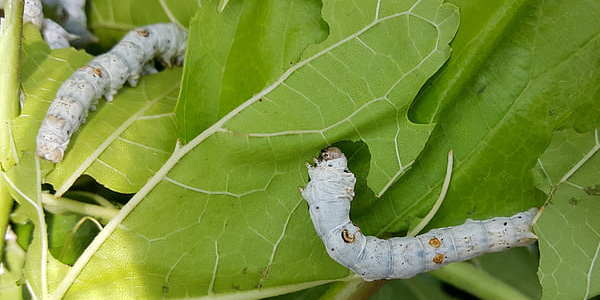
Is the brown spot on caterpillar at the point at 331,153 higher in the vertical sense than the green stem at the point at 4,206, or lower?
higher

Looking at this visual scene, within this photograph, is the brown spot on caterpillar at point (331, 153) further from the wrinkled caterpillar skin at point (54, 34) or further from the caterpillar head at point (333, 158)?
the wrinkled caterpillar skin at point (54, 34)

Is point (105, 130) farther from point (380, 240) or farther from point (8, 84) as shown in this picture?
point (380, 240)

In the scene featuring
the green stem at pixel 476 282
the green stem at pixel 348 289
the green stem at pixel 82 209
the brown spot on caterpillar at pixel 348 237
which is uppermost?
the brown spot on caterpillar at pixel 348 237

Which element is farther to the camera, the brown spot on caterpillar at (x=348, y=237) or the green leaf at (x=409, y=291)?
the green leaf at (x=409, y=291)

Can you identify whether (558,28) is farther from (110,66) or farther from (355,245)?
(110,66)

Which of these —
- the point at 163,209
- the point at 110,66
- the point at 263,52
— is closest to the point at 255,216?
the point at 163,209

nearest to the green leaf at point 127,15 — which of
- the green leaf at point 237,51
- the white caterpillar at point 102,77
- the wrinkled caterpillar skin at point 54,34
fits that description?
the white caterpillar at point 102,77

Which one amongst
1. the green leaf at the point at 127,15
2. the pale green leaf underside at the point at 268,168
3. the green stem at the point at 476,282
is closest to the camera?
the pale green leaf underside at the point at 268,168
